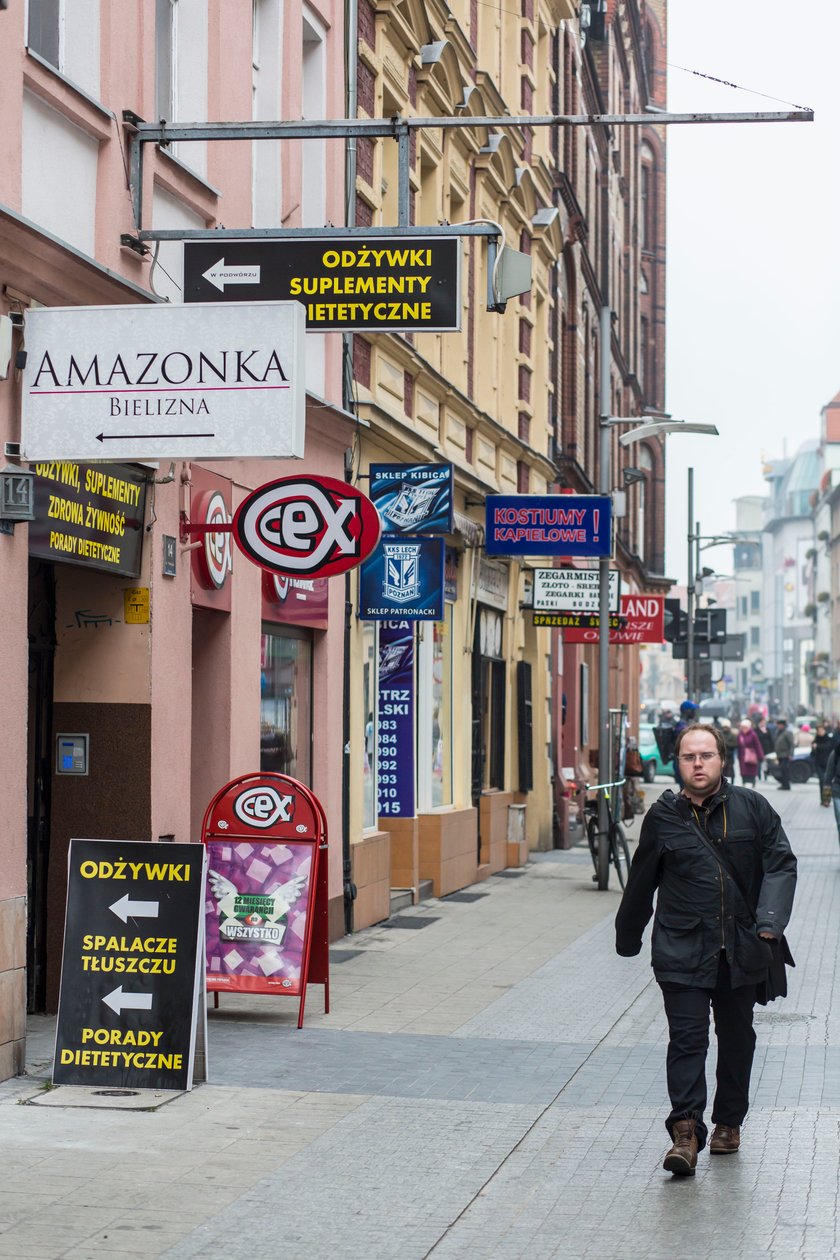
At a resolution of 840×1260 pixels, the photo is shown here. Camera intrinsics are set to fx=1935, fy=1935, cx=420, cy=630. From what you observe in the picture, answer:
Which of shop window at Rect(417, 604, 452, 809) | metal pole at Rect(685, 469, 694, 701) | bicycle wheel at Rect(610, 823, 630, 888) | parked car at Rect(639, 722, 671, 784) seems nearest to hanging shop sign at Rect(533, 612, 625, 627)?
shop window at Rect(417, 604, 452, 809)

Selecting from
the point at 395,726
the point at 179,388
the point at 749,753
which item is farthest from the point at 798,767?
the point at 179,388

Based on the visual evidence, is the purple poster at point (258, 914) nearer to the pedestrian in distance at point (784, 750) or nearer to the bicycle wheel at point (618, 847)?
the bicycle wheel at point (618, 847)

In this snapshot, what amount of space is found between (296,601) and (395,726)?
Result: 3801mm

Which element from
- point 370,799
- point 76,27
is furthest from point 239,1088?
point 370,799

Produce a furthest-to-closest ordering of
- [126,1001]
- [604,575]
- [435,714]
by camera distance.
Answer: [604,575] → [435,714] → [126,1001]

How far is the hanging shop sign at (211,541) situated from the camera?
12.0m

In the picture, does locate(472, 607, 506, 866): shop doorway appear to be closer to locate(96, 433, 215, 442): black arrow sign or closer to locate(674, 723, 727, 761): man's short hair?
locate(96, 433, 215, 442): black arrow sign

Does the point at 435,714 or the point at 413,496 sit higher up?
the point at 413,496

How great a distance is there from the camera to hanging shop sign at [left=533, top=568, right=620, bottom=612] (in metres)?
22.1

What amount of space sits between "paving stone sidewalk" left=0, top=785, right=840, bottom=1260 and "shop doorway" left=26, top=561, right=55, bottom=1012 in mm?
656

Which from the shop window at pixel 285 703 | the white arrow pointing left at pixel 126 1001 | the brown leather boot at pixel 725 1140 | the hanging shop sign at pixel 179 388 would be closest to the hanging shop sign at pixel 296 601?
the shop window at pixel 285 703

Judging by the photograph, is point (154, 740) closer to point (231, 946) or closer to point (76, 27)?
A: point (231, 946)

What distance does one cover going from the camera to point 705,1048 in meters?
7.57

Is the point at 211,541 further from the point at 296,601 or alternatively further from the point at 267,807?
the point at 296,601
